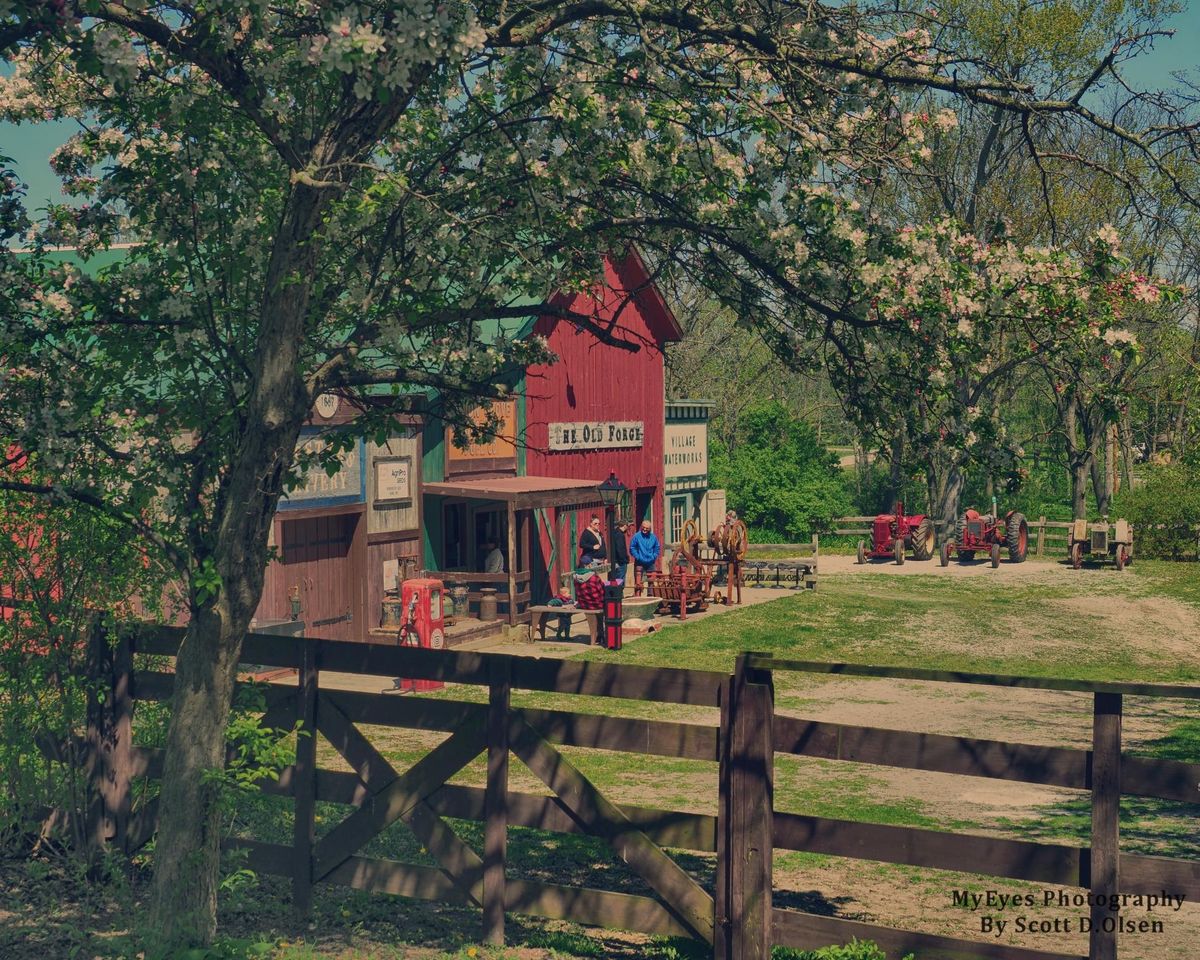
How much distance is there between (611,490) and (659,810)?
67.5ft

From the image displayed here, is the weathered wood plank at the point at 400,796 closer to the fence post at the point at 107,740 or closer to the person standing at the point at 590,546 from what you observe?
the fence post at the point at 107,740

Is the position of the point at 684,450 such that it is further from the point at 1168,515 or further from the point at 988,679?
the point at 988,679

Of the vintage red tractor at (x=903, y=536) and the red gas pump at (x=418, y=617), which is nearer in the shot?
the red gas pump at (x=418, y=617)

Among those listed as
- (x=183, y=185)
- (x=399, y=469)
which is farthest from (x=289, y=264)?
(x=399, y=469)

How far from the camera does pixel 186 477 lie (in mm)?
8008

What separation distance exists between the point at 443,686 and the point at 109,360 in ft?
39.1

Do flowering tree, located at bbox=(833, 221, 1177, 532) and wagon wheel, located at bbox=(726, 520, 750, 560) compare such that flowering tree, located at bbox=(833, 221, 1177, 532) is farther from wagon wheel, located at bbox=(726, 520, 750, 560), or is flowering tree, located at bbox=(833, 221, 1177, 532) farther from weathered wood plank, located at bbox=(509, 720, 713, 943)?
wagon wheel, located at bbox=(726, 520, 750, 560)

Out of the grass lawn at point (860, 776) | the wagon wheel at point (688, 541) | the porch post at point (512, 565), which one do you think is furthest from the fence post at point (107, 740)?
the wagon wheel at point (688, 541)

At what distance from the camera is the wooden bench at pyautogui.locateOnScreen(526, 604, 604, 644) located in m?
23.8

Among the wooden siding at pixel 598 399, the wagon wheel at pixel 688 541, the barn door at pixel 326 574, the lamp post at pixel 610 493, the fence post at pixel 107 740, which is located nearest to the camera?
the fence post at pixel 107 740

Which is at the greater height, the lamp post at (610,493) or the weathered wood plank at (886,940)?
the lamp post at (610,493)

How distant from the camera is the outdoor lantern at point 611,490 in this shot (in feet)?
90.4

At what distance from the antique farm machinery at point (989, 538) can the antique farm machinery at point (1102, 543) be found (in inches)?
58.1

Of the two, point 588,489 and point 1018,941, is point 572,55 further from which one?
point 588,489
